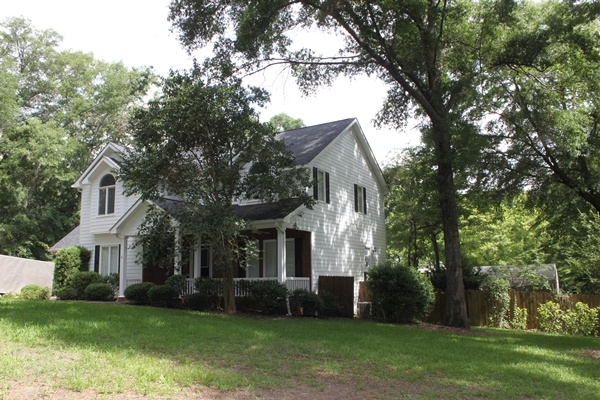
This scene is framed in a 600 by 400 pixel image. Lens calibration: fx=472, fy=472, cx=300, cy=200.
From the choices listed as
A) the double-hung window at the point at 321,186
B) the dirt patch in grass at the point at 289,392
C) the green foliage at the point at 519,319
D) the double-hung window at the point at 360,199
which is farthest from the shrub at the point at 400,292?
the dirt patch in grass at the point at 289,392

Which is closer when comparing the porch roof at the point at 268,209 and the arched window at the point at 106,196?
the porch roof at the point at 268,209

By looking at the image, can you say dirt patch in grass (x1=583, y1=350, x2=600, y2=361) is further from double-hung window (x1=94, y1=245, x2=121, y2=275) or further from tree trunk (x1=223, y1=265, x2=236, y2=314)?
double-hung window (x1=94, y1=245, x2=121, y2=275)

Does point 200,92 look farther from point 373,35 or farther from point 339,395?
point 339,395

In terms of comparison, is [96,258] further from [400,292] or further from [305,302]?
[400,292]

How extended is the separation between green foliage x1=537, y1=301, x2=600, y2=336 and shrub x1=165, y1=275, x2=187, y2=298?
1406 centimetres

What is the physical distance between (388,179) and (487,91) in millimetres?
11102

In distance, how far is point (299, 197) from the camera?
1661 centimetres

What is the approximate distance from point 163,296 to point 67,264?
7.66 metres

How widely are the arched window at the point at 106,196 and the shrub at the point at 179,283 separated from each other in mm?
6699

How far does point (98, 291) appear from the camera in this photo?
20.2m

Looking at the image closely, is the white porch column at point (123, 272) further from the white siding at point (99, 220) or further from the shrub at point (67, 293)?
the shrub at point (67, 293)

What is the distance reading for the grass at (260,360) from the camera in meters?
6.70

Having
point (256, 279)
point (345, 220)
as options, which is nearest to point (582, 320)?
point (345, 220)

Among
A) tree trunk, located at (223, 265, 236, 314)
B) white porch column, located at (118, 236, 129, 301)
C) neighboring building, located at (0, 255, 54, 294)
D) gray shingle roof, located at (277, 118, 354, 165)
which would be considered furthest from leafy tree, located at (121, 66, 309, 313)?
neighboring building, located at (0, 255, 54, 294)
